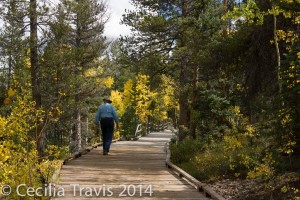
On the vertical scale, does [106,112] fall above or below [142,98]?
below

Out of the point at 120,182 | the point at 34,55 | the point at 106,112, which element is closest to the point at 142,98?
the point at 34,55

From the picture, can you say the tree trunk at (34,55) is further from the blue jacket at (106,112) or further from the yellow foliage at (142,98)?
the yellow foliage at (142,98)

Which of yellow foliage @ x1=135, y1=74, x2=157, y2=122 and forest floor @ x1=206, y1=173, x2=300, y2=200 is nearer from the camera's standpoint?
forest floor @ x1=206, y1=173, x2=300, y2=200

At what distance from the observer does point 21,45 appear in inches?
502

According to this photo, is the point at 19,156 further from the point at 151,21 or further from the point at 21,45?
the point at 151,21

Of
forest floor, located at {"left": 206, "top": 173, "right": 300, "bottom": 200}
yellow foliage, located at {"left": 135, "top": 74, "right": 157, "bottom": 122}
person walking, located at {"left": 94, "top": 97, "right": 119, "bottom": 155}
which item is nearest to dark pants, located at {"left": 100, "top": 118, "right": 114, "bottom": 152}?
person walking, located at {"left": 94, "top": 97, "right": 119, "bottom": 155}

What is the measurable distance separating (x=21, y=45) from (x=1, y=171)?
9050mm

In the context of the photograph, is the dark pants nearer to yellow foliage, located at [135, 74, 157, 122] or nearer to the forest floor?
the forest floor

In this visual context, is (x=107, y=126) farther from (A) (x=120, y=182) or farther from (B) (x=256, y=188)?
(B) (x=256, y=188)

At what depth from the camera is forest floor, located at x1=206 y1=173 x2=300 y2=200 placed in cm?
679

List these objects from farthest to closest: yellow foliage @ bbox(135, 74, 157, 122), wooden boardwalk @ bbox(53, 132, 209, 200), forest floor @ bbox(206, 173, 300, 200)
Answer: yellow foliage @ bbox(135, 74, 157, 122) → forest floor @ bbox(206, 173, 300, 200) → wooden boardwalk @ bbox(53, 132, 209, 200)

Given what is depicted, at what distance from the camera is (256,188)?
778 cm

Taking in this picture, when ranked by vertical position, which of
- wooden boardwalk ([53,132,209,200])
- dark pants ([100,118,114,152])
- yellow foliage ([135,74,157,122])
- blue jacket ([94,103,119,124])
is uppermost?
yellow foliage ([135,74,157,122])

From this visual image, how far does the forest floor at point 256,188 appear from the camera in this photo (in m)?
6.79
